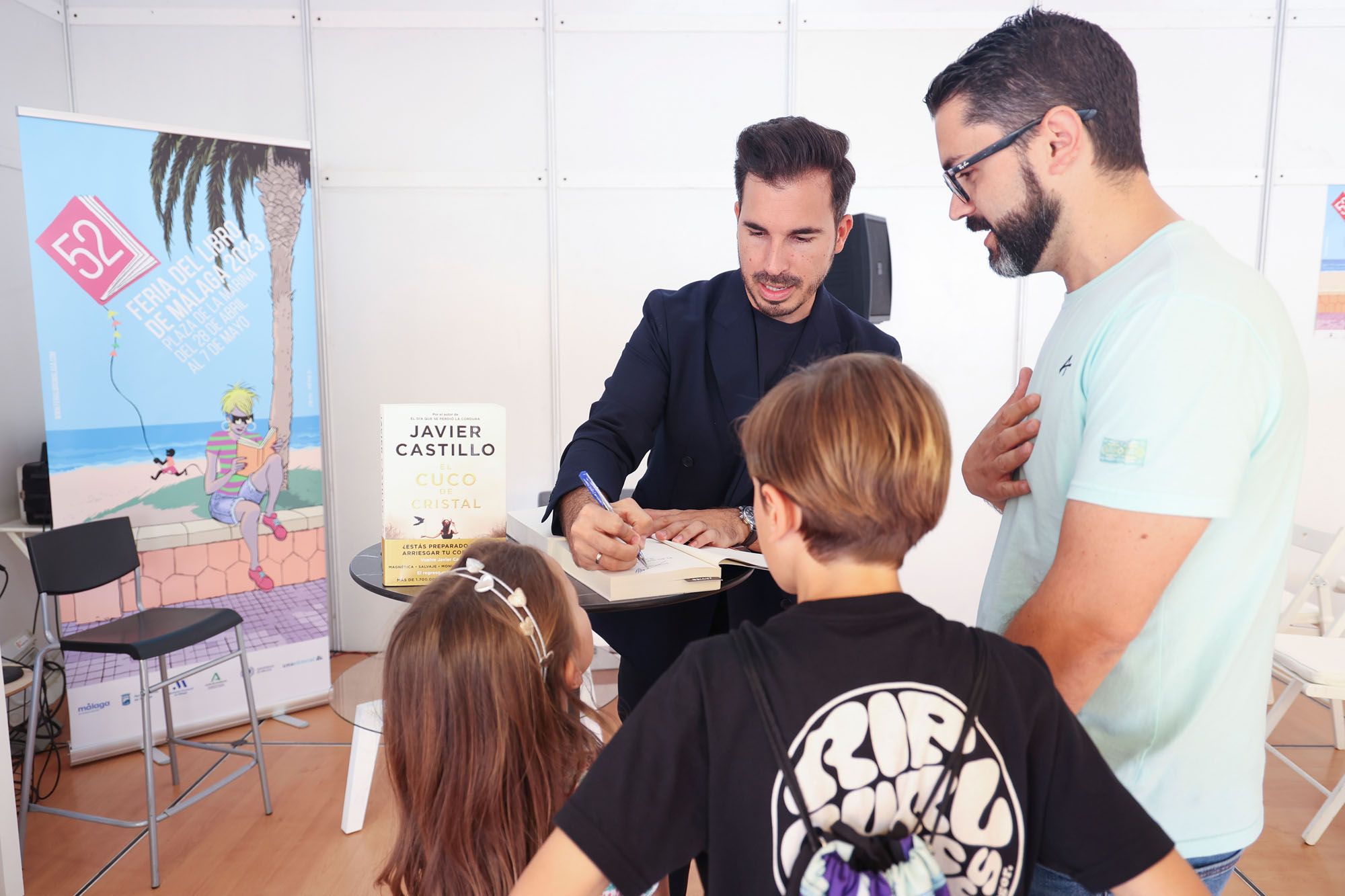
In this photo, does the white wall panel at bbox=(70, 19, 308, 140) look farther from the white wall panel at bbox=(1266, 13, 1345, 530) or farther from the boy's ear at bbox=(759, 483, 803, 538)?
the white wall panel at bbox=(1266, 13, 1345, 530)

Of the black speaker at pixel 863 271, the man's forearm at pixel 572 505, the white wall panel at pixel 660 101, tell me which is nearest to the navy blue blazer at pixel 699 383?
the man's forearm at pixel 572 505

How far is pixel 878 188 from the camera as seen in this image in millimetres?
4297

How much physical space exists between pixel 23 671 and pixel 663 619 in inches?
92.4

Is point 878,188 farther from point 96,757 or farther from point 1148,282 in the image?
point 96,757

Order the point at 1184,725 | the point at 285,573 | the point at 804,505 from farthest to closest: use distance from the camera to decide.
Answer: the point at 285,573
the point at 1184,725
the point at 804,505

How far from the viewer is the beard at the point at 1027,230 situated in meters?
1.08

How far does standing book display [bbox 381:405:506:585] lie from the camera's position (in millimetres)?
1466

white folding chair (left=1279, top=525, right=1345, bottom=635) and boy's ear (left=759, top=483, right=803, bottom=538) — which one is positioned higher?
boy's ear (left=759, top=483, right=803, bottom=538)

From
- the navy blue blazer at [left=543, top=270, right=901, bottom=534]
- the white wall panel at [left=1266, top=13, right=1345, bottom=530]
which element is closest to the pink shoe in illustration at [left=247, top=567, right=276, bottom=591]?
the navy blue blazer at [left=543, top=270, right=901, bottom=534]

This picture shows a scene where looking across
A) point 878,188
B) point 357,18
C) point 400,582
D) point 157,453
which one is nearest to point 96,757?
point 157,453

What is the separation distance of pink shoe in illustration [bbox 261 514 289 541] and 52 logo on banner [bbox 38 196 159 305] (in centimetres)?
101

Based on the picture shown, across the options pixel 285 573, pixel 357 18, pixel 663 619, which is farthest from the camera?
pixel 357 18

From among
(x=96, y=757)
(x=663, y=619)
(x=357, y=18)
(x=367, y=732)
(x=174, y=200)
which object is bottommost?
(x=96, y=757)

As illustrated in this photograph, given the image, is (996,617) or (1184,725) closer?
(1184,725)
